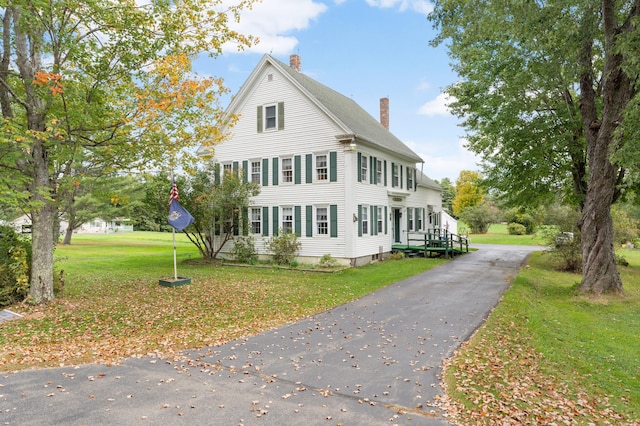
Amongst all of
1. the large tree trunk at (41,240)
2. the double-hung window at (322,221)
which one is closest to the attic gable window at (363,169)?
the double-hung window at (322,221)

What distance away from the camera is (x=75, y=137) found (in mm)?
10594

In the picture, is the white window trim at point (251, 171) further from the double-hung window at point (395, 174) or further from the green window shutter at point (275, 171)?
the double-hung window at point (395, 174)

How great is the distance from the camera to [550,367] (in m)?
6.02

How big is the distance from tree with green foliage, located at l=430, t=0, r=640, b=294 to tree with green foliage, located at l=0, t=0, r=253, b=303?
23.4 ft

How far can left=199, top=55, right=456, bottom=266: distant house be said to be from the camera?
1775 centimetres

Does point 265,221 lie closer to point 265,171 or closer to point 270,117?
point 265,171

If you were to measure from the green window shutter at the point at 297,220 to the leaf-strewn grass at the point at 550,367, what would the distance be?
10310 millimetres

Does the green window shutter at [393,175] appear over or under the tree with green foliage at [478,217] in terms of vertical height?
over

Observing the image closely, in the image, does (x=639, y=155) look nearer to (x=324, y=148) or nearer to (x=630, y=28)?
(x=630, y=28)

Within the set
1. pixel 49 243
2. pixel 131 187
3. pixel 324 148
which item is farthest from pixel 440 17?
pixel 131 187

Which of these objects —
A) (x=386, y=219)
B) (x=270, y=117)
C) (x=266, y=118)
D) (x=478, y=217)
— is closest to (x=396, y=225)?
(x=386, y=219)

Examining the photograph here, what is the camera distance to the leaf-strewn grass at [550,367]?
461cm

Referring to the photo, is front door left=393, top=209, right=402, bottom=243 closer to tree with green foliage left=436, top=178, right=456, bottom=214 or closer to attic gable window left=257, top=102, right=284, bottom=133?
attic gable window left=257, top=102, right=284, bottom=133

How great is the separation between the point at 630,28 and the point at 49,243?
15.9m
